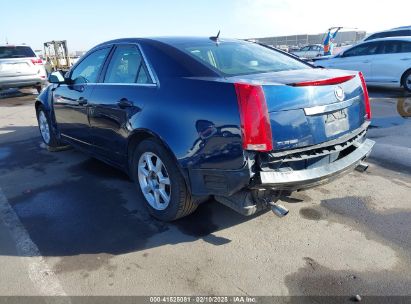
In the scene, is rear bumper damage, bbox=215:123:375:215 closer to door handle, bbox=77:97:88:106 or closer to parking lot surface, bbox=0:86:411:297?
parking lot surface, bbox=0:86:411:297

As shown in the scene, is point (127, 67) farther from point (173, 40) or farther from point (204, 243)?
point (204, 243)

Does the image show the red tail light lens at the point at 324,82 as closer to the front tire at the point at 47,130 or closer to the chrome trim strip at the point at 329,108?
the chrome trim strip at the point at 329,108

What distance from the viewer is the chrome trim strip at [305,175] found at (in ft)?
8.51

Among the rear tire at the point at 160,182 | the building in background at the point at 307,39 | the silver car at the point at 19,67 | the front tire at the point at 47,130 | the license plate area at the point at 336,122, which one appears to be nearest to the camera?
the license plate area at the point at 336,122

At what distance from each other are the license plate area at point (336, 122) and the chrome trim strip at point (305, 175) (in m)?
0.26

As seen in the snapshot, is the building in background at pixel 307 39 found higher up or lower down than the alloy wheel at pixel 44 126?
higher up

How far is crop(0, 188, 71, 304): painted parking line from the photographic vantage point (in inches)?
101

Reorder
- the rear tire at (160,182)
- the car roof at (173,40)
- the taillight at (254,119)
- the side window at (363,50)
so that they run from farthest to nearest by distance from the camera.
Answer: the side window at (363,50) < the car roof at (173,40) < the rear tire at (160,182) < the taillight at (254,119)

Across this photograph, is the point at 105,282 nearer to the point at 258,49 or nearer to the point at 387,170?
the point at 258,49

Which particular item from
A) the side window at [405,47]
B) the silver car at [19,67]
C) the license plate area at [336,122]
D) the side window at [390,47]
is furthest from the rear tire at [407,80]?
the silver car at [19,67]

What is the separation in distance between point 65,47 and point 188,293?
24.8 m

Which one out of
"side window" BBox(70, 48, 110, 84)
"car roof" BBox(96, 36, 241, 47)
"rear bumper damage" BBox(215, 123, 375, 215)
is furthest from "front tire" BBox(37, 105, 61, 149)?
"rear bumper damage" BBox(215, 123, 375, 215)

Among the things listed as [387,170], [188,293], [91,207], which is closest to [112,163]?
[91,207]

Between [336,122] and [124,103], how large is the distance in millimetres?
1959
